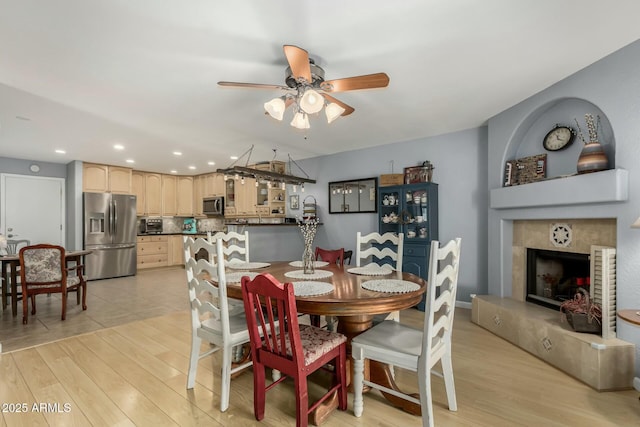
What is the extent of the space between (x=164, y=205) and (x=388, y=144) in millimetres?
5777

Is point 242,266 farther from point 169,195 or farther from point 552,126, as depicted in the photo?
point 169,195

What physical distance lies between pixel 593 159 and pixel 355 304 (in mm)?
2288

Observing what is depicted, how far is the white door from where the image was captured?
5406 millimetres

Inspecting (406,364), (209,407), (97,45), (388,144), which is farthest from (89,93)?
(388,144)

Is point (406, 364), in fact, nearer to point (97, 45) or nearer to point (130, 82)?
point (97, 45)

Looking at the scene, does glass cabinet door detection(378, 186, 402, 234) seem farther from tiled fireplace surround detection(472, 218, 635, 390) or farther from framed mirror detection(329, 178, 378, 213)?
tiled fireplace surround detection(472, 218, 635, 390)

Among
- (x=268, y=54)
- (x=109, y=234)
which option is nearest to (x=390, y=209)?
(x=268, y=54)

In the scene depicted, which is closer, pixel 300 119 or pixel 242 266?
pixel 300 119

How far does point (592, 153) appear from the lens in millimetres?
2393

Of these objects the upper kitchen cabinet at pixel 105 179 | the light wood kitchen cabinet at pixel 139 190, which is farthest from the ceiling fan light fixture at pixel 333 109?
the light wood kitchen cabinet at pixel 139 190

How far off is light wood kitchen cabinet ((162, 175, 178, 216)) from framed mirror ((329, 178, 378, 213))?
15.0ft

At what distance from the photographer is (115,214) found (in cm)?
618

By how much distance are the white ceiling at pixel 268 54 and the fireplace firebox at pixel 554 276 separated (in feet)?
5.27

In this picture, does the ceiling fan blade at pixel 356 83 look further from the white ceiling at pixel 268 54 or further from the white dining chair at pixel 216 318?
the white dining chair at pixel 216 318
